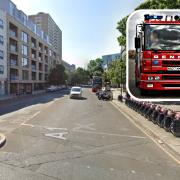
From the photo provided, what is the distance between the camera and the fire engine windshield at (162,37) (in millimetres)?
1962

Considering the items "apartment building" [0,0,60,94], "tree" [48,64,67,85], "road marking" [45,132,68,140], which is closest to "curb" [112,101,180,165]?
"road marking" [45,132,68,140]

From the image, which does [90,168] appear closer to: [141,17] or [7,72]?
[141,17]

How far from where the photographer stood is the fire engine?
1.91 m

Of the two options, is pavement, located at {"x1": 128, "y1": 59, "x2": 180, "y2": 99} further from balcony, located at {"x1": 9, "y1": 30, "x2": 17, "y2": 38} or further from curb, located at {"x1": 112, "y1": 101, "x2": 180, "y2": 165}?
balcony, located at {"x1": 9, "y1": 30, "x2": 17, "y2": 38}

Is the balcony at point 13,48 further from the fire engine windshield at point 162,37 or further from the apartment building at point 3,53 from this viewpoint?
the fire engine windshield at point 162,37

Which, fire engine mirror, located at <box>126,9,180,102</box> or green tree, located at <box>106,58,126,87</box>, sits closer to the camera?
fire engine mirror, located at <box>126,9,180,102</box>

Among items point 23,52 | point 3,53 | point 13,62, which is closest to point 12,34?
point 13,62

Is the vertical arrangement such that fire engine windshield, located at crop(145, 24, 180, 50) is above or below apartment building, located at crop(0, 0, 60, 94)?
below

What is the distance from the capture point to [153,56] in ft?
6.35

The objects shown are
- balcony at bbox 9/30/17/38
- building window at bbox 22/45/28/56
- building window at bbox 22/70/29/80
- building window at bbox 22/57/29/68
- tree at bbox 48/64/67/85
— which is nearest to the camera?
balcony at bbox 9/30/17/38

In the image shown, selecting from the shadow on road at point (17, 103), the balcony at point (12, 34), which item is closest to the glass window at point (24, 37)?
the balcony at point (12, 34)

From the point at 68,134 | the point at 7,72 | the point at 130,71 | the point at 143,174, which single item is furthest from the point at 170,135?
the point at 7,72

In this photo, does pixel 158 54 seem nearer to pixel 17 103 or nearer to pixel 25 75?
pixel 17 103

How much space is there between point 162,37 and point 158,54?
0.51 ft
